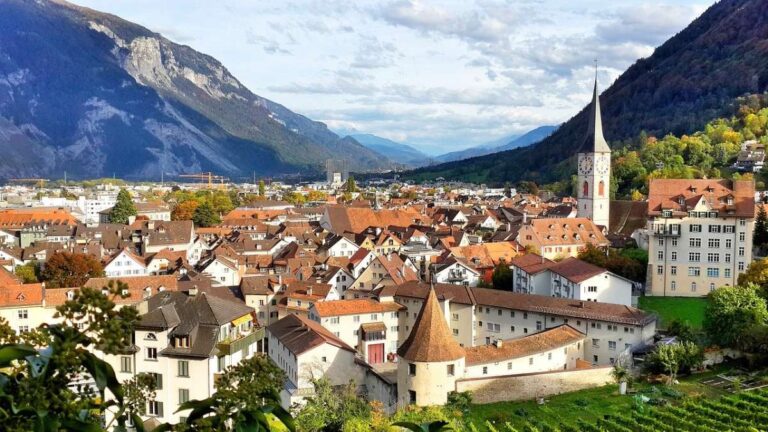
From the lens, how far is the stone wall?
3228 centimetres

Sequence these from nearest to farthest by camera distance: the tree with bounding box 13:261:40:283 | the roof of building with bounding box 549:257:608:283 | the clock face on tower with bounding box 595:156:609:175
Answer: the roof of building with bounding box 549:257:608:283, the tree with bounding box 13:261:40:283, the clock face on tower with bounding box 595:156:609:175

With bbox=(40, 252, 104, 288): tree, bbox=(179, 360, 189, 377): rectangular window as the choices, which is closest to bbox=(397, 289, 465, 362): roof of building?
bbox=(179, 360, 189, 377): rectangular window

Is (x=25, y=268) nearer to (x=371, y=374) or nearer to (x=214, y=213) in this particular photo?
(x=371, y=374)

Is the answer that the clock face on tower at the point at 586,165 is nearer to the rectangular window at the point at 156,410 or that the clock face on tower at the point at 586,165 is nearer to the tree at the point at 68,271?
the tree at the point at 68,271

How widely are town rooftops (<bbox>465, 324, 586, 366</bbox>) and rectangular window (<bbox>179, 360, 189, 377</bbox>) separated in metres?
13.1

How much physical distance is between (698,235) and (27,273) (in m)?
48.0

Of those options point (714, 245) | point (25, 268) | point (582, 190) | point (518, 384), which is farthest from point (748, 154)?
point (25, 268)

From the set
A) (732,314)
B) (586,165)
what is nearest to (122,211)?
(586,165)

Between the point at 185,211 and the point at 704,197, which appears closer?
→ the point at 704,197

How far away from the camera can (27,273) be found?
2212 inches

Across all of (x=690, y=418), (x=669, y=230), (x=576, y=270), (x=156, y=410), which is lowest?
(x=690, y=418)

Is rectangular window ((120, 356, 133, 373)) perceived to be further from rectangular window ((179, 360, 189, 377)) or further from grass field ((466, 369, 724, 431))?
grass field ((466, 369, 724, 431))

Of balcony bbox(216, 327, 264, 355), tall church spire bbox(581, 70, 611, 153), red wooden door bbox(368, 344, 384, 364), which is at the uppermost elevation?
tall church spire bbox(581, 70, 611, 153)

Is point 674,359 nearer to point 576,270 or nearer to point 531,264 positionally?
point 576,270
